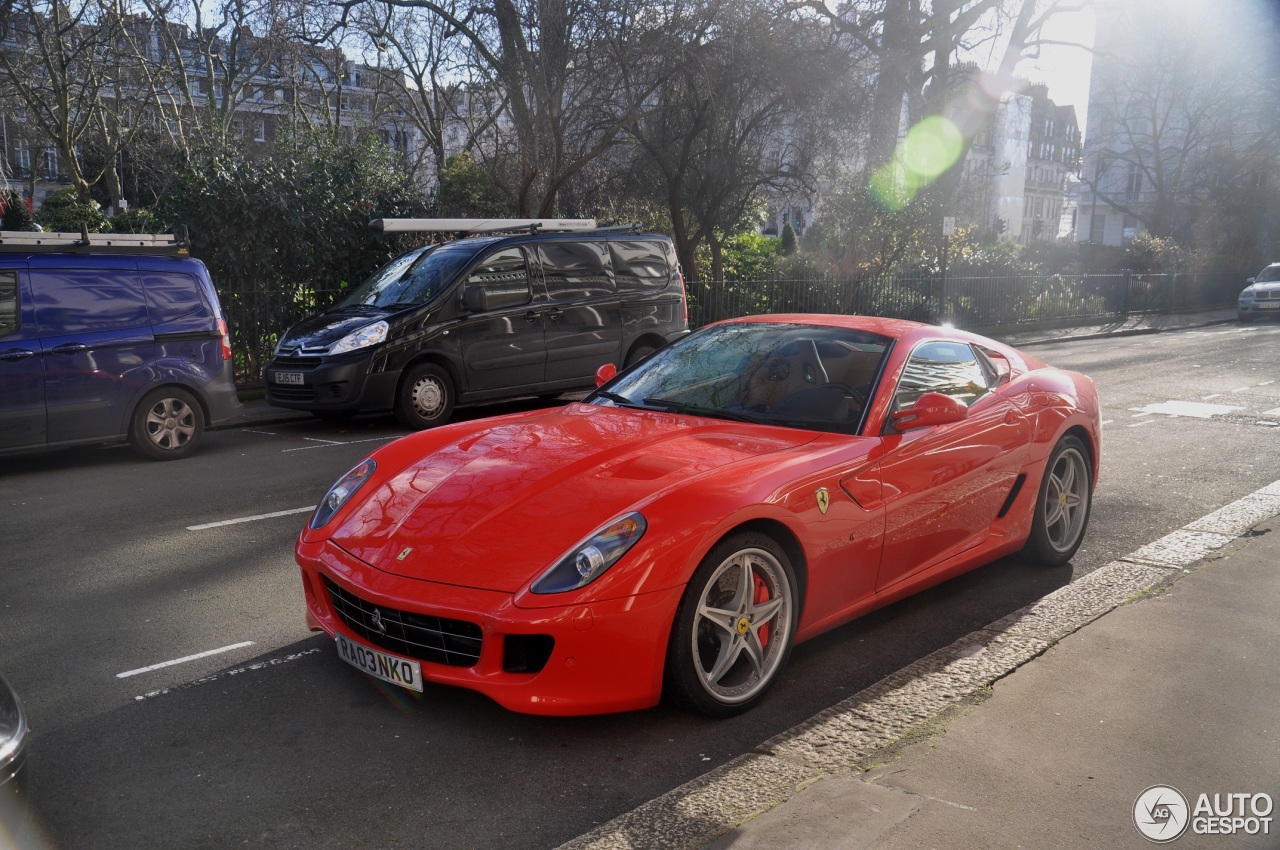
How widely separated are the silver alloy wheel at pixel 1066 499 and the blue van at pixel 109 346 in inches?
285

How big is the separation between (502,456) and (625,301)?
8569mm

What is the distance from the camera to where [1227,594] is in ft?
18.1

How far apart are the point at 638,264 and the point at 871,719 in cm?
967

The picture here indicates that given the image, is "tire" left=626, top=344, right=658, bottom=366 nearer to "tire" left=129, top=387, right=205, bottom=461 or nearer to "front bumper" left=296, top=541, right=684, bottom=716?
"tire" left=129, top=387, right=205, bottom=461

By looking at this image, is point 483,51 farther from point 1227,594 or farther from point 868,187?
point 1227,594

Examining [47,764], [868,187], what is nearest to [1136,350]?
[868,187]

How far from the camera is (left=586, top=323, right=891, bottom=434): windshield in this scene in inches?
196

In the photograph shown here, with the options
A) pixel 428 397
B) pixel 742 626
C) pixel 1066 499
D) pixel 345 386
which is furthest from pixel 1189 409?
pixel 742 626

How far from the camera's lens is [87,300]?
9258mm

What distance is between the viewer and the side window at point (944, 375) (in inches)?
203

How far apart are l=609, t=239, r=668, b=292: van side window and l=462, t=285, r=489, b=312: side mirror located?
5.89 ft

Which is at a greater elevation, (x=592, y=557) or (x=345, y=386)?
(x=592, y=557)

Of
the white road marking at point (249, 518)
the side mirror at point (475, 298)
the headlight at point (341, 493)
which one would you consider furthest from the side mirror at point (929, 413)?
the side mirror at point (475, 298)

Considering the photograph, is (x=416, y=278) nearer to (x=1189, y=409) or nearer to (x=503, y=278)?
(x=503, y=278)
